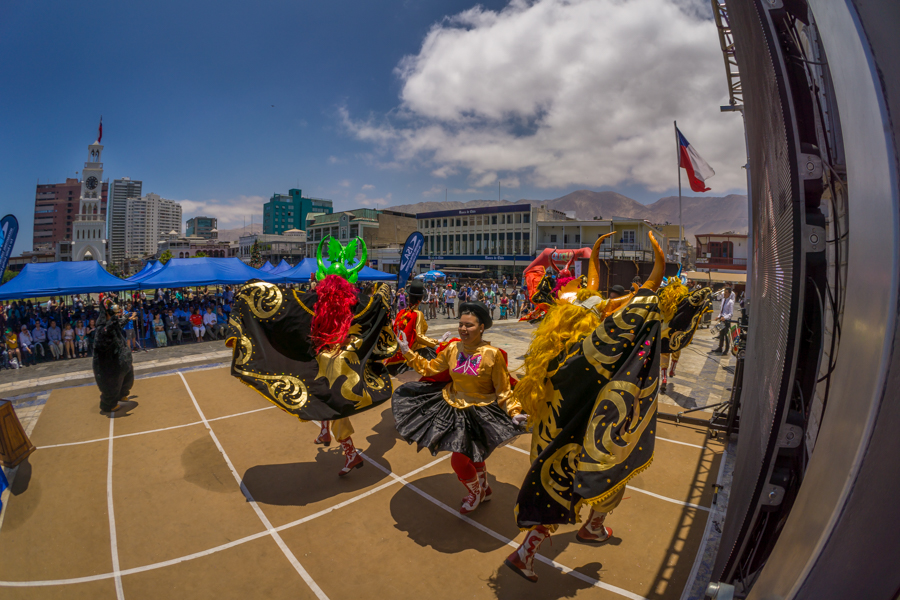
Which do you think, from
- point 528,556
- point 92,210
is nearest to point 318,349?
point 528,556

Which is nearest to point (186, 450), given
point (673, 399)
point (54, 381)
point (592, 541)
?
point (592, 541)

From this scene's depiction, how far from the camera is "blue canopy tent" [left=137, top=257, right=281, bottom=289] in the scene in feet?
48.3

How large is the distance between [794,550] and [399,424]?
3.44m

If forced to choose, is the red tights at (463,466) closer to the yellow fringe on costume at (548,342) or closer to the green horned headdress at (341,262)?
the yellow fringe on costume at (548,342)

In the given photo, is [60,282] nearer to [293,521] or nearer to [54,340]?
[54,340]

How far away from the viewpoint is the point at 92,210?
310 ft

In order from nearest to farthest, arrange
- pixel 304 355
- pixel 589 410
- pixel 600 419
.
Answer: pixel 600 419 → pixel 589 410 → pixel 304 355

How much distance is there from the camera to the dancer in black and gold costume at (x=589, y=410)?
2.95m

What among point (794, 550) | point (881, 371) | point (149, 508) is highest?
point (881, 371)

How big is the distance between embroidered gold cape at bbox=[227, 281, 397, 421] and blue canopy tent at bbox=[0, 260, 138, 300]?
1122cm

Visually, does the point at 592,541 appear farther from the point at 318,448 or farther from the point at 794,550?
the point at 318,448

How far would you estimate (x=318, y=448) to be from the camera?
6.12 meters

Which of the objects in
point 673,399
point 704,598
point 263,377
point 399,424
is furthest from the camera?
point 673,399

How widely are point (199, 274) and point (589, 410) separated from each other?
16845 mm
